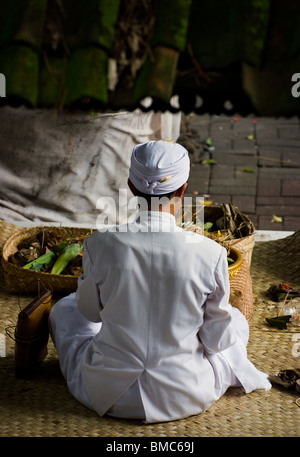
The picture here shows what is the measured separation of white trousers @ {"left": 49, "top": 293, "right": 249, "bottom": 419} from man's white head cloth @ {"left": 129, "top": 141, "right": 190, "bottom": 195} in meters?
0.57

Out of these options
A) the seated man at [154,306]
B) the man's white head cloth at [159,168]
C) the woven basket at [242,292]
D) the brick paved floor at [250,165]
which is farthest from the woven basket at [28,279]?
the brick paved floor at [250,165]

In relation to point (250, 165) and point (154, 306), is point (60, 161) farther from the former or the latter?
point (154, 306)

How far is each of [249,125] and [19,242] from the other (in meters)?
3.23

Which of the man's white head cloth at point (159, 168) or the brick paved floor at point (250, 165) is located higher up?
the man's white head cloth at point (159, 168)

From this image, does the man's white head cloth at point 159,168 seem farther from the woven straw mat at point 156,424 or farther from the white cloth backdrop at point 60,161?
the white cloth backdrop at point 60,161

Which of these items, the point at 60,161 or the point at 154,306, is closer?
the point at 154,306

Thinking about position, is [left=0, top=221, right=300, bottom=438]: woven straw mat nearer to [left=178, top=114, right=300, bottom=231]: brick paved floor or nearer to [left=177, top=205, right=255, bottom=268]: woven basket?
[left=177, top=205, right=255, bottom=268]: woven basket

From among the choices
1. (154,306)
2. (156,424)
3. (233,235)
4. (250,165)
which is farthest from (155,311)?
(250,165)

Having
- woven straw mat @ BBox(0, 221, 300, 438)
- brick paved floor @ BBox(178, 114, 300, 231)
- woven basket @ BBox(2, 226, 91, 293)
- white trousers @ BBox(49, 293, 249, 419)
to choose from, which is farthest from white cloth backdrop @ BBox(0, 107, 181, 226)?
white trousers @ BBox(49, 293, 249, 419)

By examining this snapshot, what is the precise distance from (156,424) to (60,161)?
2.13 m

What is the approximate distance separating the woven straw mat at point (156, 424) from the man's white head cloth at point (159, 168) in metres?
0.72

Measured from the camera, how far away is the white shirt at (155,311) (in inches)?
75.2

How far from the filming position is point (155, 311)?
1.95 metres

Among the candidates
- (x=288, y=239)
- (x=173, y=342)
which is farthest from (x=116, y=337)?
(x=288, y=239)
